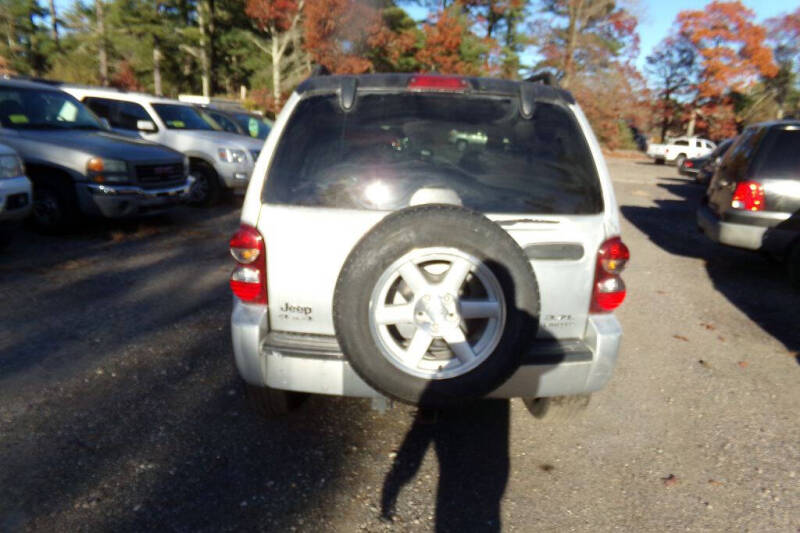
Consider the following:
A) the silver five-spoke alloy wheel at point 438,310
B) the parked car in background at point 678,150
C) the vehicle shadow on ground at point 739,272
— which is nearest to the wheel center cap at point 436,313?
the silver five-spoke alloy wheel at point 438,310

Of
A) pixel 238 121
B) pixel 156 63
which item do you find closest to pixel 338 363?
pixel 238 121

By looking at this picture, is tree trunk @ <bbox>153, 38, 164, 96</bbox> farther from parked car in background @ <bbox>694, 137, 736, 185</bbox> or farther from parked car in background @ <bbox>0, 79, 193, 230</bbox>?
parked car in background @ <bbox>694, 137, 736, 185</bbox>

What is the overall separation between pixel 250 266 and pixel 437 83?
1.22 meters

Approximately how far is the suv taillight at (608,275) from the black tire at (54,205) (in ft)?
20.8

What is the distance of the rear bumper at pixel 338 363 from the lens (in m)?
2.38

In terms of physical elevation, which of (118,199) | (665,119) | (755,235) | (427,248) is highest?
(665,119)

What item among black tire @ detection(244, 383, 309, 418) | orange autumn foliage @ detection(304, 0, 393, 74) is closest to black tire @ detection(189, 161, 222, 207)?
black tire @ detection(244, 383, 309, 418)

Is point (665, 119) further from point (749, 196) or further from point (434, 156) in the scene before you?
point (434, 156)

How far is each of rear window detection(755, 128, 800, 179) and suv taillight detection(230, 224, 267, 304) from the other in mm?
5740

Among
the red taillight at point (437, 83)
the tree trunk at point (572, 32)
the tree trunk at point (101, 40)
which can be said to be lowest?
the red taillight at point (437, 83)

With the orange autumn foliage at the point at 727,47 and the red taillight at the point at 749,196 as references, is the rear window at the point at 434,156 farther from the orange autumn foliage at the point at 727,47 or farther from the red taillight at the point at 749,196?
the orange autumn foliage at the point at 727,47

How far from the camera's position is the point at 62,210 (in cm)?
665

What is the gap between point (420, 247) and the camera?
218 cm

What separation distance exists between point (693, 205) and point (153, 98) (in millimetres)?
12595
